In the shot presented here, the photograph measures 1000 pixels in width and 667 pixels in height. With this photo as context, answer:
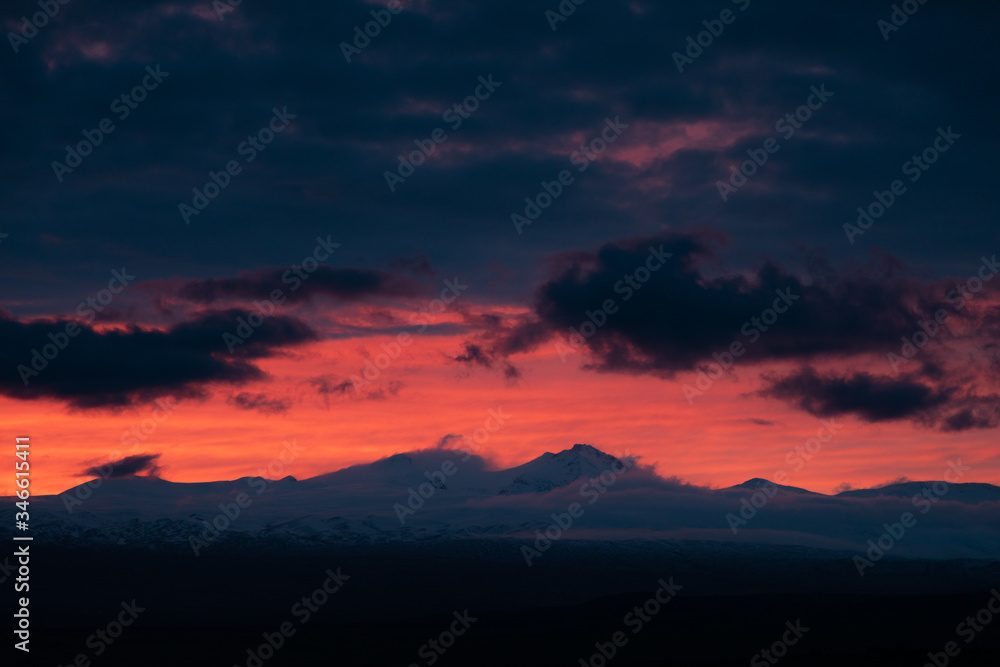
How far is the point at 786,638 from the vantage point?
83188 millimetres

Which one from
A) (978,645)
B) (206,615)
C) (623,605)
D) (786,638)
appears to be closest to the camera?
(978,645)

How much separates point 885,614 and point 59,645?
266 ft

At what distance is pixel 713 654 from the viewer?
3132 inches

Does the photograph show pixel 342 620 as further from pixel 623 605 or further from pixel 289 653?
pixel 289 653

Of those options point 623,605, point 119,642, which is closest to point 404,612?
point 623,605

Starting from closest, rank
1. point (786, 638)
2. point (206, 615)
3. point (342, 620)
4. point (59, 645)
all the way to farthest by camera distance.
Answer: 1. point (786, 638)
2. point (59, 645)
3. point (342, 620)
4. point (206, 615)

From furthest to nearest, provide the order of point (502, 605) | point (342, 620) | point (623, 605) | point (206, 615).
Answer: point (502, 605) < point (206, 615) < point (342, 620) < point (623, 605)

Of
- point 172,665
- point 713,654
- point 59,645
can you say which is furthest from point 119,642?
point 713,654

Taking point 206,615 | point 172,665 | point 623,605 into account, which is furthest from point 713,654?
point 206,615

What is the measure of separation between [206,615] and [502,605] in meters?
58.6

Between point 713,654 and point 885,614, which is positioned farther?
point 885,614

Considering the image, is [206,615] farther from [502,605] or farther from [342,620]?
[502,605]

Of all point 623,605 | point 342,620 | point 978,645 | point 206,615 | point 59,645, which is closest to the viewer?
point 978,645

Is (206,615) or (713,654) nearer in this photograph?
(713,654)
